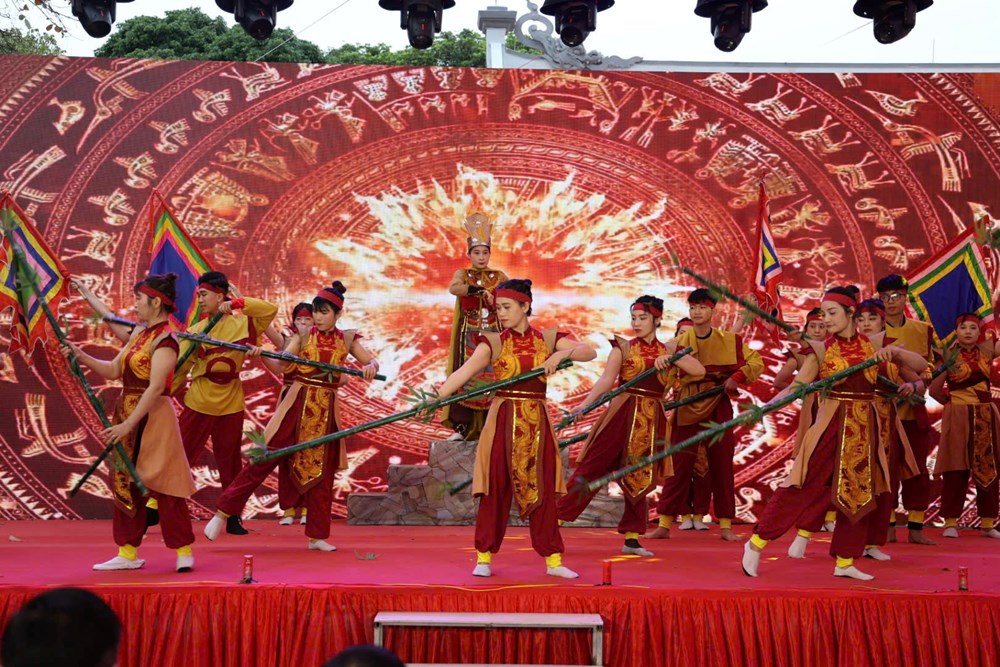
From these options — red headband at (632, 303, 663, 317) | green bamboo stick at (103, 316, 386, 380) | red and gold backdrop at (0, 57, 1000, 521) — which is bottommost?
green bamboo stick at (103, 316, 386, 380)

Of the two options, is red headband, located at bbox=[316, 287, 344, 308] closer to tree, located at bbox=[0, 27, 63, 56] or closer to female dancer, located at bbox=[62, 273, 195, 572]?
female dancer, located at bbox=[62, 273, 195, 572]

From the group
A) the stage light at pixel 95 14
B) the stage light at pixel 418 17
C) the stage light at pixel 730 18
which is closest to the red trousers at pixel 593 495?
the stage light at pixel 730 18

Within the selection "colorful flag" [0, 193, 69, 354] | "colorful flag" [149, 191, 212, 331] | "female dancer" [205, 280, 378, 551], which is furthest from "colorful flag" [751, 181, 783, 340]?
"colorful flag" [0, 193, 69, 354]

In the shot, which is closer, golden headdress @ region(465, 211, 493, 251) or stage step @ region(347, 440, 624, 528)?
golden headdress @ region(465, 211, 493, 251)

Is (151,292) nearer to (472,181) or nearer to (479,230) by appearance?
(479,230)

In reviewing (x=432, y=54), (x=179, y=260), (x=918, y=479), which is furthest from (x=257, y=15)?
(x=432, y=54)

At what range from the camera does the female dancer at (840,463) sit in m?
4.49

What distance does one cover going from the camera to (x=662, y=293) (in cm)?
719

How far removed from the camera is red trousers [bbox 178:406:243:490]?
5871 millimetres

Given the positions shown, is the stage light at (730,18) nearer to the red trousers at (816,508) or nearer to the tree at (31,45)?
the red trousers at (816,508)

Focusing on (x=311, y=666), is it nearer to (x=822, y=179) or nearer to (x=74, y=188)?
(x=74, y=188)

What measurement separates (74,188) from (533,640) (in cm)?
464

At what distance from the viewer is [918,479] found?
19.6 feet

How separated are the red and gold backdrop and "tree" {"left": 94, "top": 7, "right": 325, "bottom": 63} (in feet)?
18.8
